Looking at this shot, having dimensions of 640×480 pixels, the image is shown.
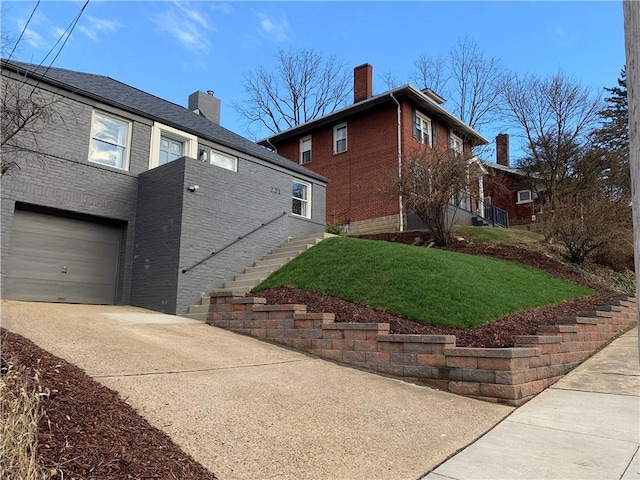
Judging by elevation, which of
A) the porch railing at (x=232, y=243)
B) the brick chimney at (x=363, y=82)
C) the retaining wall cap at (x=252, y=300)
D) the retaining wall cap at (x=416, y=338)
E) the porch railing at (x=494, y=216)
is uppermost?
the brick chimney at (x=363, y=82)

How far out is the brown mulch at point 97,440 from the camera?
9.24 feet

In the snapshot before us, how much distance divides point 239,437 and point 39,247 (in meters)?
8.83

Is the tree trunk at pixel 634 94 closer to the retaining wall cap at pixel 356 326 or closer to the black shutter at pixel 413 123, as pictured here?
the retaining wall cap at pixel 356 326

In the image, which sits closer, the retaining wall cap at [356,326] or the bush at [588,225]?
the retaining wall cap at [356,326]

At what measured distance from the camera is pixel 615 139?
2389cm

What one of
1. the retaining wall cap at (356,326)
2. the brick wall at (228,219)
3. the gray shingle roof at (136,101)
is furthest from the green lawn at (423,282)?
the gray shingle roof at (136,101)

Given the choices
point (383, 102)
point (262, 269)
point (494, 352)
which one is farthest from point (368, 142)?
point (494, 352)

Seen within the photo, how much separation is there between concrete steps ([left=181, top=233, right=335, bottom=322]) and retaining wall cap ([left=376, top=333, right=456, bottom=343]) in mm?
4817

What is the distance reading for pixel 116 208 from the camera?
38.8 ft

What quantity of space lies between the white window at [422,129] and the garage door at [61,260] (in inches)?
582

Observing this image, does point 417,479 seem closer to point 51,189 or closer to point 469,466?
point 469,466

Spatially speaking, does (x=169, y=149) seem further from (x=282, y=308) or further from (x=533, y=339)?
(x=533, y=339)

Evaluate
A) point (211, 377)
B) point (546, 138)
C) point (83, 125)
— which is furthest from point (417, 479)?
point (546, 138)

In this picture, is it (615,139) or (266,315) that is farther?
(615,139)
